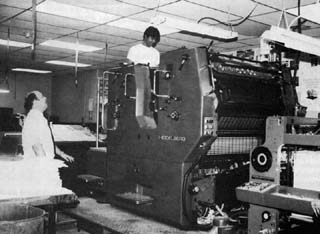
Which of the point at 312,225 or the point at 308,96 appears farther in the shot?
the point at 308,96

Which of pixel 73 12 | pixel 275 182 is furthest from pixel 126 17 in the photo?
pixel 275 182

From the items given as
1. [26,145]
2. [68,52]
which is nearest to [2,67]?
[68,52]

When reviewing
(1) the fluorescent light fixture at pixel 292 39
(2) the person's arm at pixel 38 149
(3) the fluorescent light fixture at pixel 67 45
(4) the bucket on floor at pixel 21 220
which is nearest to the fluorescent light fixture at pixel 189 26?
(1) the fluorescent light fixture at pixel 292 39

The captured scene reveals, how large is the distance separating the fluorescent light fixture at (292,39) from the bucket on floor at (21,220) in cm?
209

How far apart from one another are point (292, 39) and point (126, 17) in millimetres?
4428

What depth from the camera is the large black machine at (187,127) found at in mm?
2822

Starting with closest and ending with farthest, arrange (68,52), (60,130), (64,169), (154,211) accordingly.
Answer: (154,211) < (64,169) < (60,130) < (68,52)

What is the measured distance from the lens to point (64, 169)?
618 centimetres

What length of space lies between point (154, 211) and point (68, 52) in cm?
859

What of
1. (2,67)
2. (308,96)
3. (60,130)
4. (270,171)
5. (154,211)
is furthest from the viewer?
(2,67)

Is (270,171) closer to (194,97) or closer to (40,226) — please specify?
(194,97)

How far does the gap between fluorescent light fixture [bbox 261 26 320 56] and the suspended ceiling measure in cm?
149

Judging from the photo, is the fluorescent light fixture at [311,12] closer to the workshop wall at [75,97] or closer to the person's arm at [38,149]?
the person's arm at [38,149]

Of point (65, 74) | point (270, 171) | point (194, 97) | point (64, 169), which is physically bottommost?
point (64, 169)
